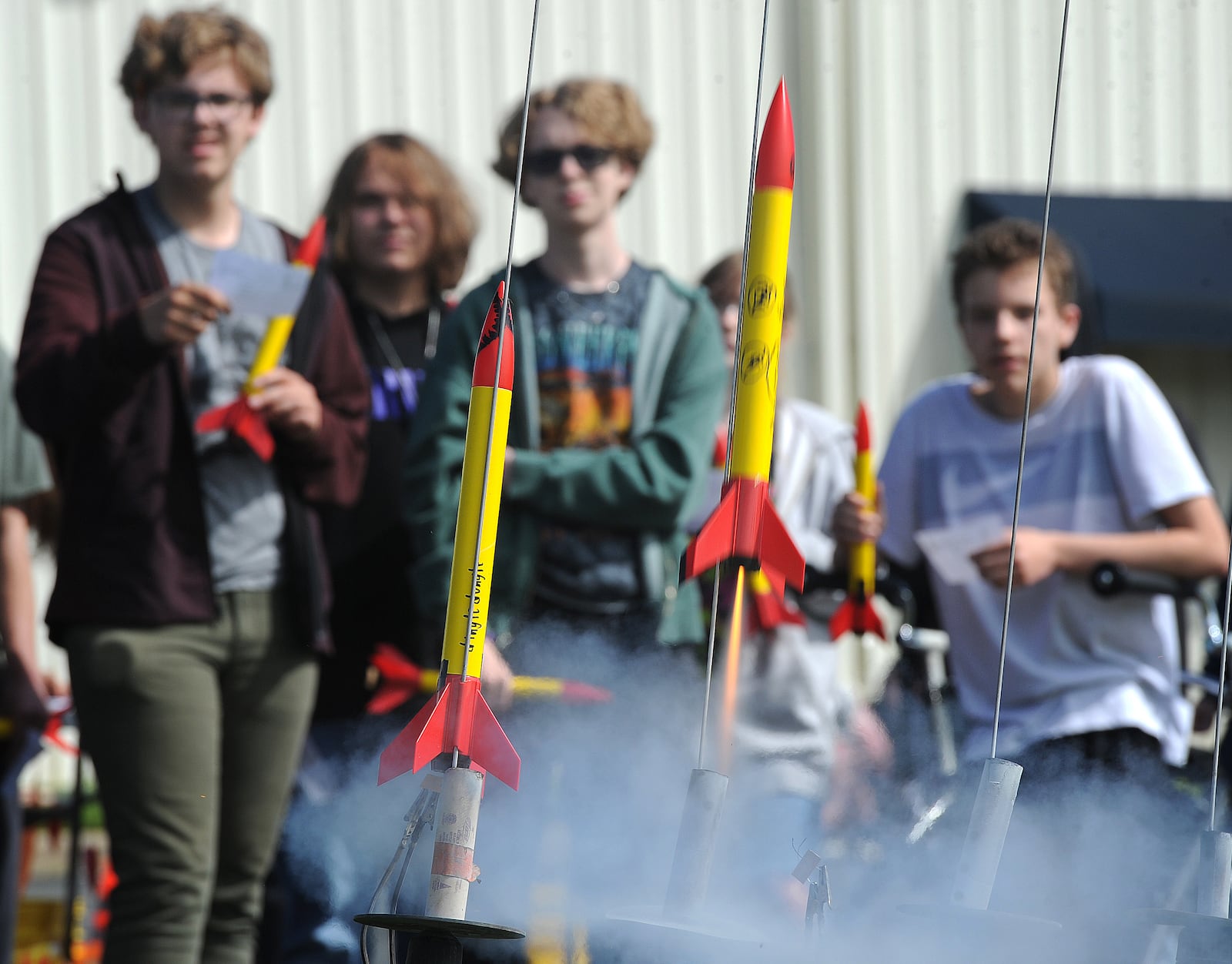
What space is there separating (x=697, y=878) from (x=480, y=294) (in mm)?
1868

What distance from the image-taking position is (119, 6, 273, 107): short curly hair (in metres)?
3.35

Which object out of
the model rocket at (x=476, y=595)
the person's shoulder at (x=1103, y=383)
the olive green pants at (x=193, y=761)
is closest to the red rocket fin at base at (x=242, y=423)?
the olive green pants at (x=193, y=761)

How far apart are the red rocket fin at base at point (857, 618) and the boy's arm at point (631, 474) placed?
1.85ft

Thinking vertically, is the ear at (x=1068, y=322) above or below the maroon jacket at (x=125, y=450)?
above

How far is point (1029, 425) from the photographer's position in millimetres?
3617

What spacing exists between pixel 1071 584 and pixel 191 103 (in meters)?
2.20

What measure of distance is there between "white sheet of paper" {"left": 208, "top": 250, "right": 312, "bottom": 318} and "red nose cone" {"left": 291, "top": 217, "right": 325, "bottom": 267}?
222 millimetres

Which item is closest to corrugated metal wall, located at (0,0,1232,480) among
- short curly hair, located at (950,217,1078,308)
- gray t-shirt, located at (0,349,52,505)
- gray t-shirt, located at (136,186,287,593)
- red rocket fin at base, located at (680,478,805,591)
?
gray t-shirt, located at (0,349,52,505)

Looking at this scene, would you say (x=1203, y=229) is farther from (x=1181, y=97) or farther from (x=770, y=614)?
(x=770, y=614)

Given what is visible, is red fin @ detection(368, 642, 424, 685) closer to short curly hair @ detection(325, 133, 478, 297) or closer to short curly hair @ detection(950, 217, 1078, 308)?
short curly hair @ detection(325, 133, 478, 297)

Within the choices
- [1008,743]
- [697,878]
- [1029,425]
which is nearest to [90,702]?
[697,878]

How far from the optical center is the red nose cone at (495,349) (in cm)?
205

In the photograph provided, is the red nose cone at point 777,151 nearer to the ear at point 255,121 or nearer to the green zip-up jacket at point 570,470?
the green zip-up jacket at point 570,470

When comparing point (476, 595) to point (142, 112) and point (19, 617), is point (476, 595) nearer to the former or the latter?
point (142, 112)
